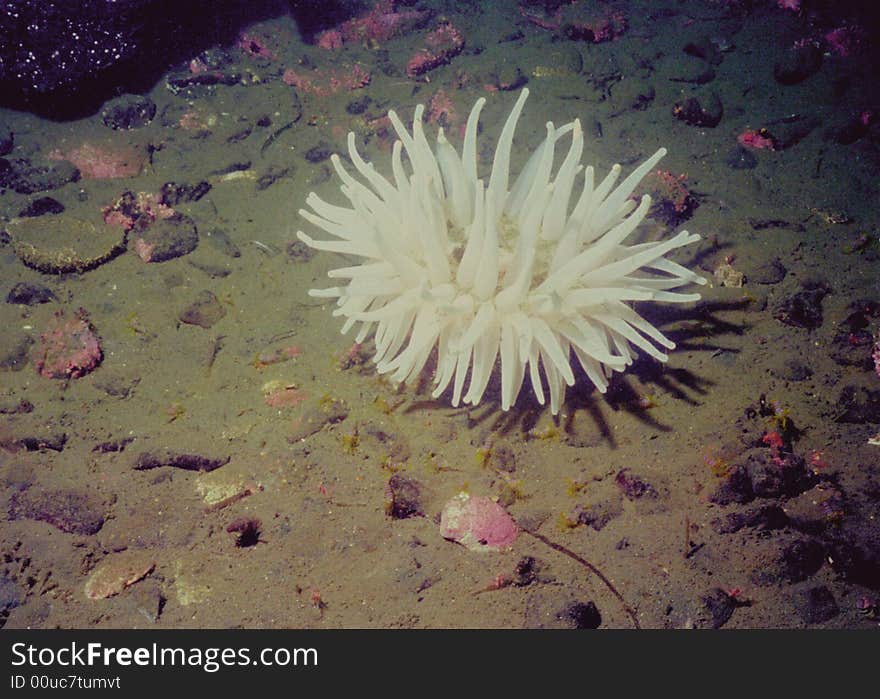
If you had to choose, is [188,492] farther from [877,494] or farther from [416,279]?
[877,494]

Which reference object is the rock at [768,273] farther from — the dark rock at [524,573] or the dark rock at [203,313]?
the dark rock at [203,313]

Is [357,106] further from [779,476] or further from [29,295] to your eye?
[779,476]

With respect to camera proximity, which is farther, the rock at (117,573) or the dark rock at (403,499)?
the dark rock at (403,499)

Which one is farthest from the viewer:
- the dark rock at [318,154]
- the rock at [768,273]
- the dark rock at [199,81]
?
the dark rock at [199,81]

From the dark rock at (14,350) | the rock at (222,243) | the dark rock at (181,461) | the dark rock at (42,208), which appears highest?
the dark rock at (42,208)

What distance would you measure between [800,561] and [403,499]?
2039 millimetres

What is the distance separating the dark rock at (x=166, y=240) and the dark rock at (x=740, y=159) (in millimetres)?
5026

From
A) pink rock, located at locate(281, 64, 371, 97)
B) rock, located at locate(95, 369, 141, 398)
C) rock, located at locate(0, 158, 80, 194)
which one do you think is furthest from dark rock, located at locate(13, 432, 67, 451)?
pink rock, located at locate(281, 64, 371, 97)

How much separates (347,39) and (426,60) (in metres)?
1.55

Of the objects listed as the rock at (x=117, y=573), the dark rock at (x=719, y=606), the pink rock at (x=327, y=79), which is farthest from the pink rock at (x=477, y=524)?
the pink rock at (x=327, y=79)

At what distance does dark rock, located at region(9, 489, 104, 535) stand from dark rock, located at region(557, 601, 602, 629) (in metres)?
2.57

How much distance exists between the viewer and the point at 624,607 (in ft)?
9.12

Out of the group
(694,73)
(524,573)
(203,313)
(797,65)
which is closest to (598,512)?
(524,573)

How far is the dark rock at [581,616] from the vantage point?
268cm
